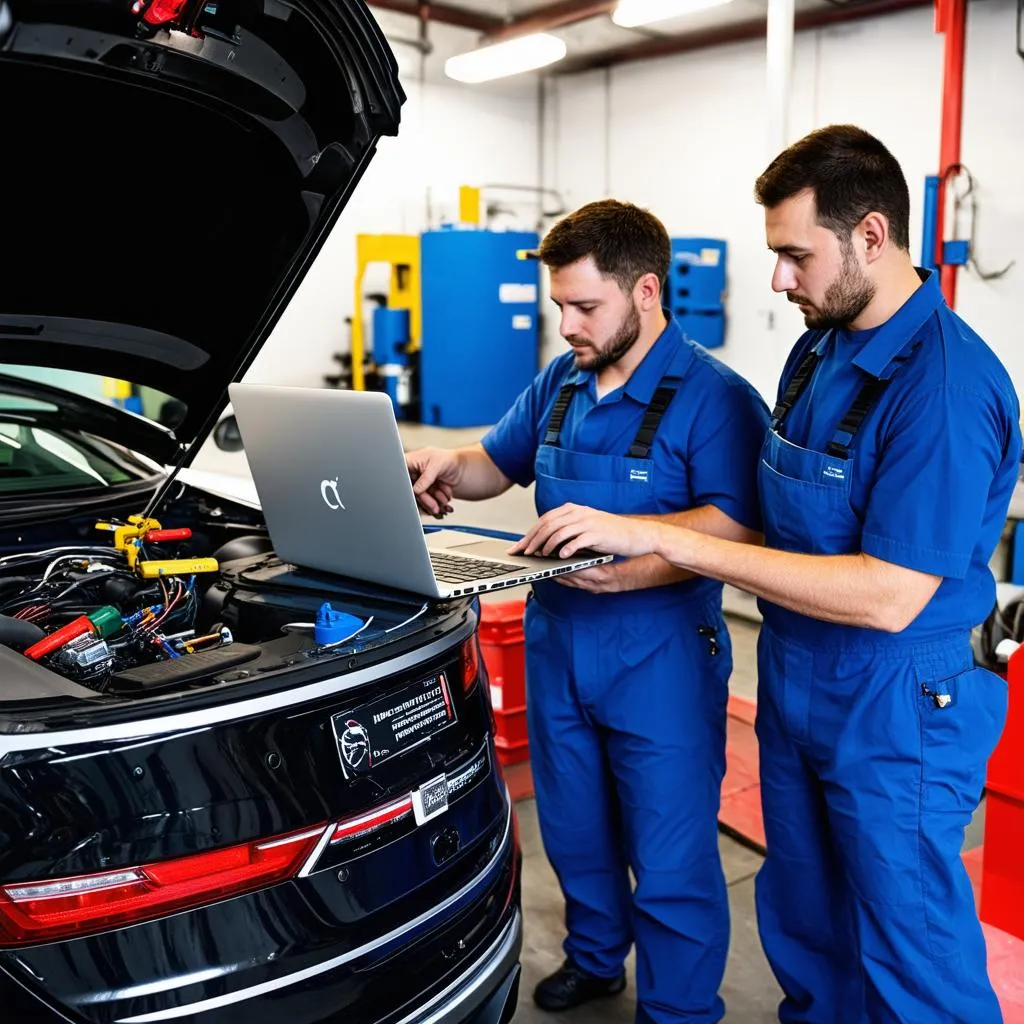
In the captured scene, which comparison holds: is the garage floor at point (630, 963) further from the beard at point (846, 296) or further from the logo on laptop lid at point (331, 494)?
the beard at point (846, 296)

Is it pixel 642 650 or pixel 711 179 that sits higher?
pixel 711 179

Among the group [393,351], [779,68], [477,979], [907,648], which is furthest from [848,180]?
[393,351]

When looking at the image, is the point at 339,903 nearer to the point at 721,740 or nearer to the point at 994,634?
the point at 721,740

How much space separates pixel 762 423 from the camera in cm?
199

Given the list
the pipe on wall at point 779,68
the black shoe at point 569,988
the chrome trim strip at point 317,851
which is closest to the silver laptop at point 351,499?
the chrome trim strip at point 317,851

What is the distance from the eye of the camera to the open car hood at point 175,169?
138 cm

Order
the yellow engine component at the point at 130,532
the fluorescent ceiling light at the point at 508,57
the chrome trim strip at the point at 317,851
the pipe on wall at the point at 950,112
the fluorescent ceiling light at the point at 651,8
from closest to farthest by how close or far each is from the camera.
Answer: the chrome trim strip at the point at 317,851 → the yellow engine component at the point at 130,532 → the pipe on wall at the point at 950,112 → the fluorescent ceiling light at the point at 651,8 → the fluorescent ceiling light at the point at 508,57

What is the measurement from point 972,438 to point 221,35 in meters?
1.19

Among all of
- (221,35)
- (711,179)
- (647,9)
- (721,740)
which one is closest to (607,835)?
(721,740)

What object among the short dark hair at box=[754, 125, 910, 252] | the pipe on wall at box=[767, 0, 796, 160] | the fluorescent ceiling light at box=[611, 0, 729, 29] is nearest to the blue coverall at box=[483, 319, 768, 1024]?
the short dark hair at box=[754, 125, 910, 252]

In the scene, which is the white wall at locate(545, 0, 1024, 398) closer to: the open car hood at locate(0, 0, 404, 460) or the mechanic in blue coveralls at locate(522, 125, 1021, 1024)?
the mechanic in blue coveralls at locate(522, 125, 1021, 1024)

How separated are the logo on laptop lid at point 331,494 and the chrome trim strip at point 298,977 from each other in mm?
607

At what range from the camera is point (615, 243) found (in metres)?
1.95

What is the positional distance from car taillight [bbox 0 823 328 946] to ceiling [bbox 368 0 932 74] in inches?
284
